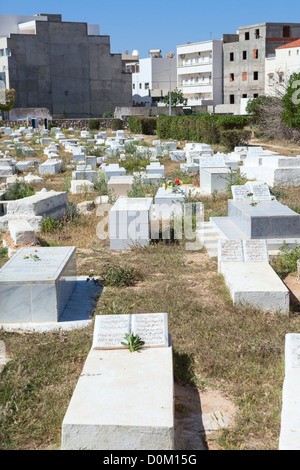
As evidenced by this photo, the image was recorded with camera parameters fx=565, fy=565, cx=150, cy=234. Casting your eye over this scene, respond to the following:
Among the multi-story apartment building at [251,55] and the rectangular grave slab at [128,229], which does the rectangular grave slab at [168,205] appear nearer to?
the rectangular grave slab at [128,229]

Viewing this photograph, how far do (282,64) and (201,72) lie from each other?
16922 millimetres

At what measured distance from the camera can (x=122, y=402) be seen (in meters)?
3.89

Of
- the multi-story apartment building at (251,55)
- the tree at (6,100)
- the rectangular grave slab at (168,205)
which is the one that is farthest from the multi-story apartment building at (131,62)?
the rectangular grave slab at (168,205)

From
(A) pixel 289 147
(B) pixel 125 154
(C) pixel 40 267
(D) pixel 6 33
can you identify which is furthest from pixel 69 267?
(D) pixel 6 33

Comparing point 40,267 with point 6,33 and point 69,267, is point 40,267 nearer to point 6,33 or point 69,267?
point 69,267

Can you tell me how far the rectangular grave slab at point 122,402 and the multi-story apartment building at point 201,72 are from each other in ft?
194

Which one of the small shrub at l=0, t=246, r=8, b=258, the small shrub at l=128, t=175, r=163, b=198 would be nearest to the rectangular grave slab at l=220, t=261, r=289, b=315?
the small shrub at l=0, t=246, r=8, b=258

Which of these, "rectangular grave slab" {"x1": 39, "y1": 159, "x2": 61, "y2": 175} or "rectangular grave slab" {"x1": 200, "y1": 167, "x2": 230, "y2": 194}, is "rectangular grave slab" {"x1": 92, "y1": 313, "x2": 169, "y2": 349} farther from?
"rectangular grave slab" {"x1": 39, "y1": 159, "x2": 61, "y2": 175}

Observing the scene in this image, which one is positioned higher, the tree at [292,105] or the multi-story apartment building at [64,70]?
the multi-story apartment building at [64,70]

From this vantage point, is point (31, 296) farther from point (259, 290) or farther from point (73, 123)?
point (73, 123)

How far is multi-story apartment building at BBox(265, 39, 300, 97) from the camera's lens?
44.2 metres

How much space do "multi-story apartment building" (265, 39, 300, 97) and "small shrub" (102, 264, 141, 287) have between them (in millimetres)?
36227

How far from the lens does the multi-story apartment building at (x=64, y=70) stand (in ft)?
162

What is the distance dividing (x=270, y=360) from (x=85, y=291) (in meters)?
2.77
